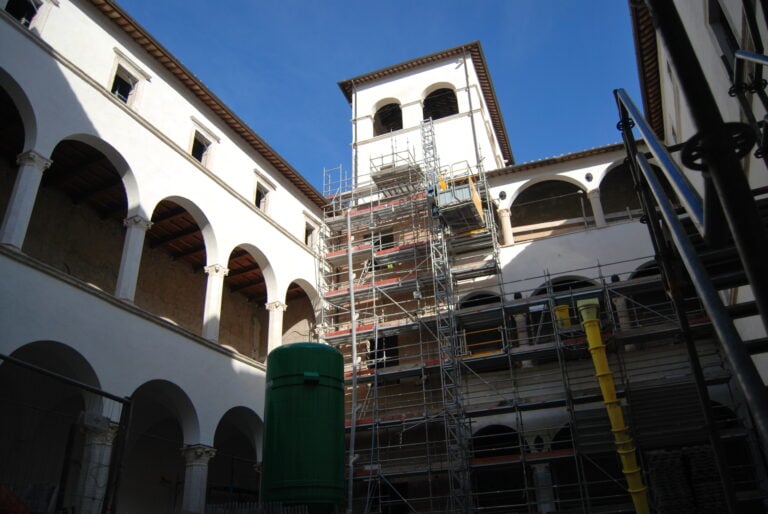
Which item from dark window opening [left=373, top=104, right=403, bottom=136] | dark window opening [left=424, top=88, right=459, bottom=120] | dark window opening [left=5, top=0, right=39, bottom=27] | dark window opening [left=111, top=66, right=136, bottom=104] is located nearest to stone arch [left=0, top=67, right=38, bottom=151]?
dark window opening [left=5, top=0, right=39, bottom=27]

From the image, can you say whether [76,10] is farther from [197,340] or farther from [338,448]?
[338,448]

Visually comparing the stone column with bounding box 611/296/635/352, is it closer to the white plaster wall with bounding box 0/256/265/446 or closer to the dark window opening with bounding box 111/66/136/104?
the white plaster wall with bounding box 0/256/265/446

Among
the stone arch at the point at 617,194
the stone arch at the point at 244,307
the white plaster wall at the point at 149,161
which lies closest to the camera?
the white plaster wall at the point at 149,161

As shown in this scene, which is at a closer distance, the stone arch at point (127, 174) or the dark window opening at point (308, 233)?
the stone arch at point (127, 174)

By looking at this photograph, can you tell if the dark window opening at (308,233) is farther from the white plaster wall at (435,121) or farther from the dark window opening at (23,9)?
the dark window opening at (23,9)

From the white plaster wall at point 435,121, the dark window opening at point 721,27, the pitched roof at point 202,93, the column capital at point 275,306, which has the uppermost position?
the white plaster wall at point 435,121

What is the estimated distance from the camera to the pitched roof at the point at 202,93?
1630 cm

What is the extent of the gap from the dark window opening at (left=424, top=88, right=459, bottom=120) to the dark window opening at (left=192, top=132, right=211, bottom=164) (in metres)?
10.9

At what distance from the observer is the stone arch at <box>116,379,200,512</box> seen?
1792 cm

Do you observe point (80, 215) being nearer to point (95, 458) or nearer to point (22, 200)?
point (22, 200)

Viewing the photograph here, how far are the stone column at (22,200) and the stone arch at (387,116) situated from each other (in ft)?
50.4

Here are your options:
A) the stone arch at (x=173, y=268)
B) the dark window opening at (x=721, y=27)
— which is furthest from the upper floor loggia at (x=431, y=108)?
the dark window opening at (x=721, y=27)

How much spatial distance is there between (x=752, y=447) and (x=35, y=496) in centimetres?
1275

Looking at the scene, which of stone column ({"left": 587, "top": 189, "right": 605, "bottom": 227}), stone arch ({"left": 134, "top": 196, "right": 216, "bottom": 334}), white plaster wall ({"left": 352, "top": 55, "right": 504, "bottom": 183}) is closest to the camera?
stone column ({"left": 587, "top": 189, "right": 605, "bottom": 227})
